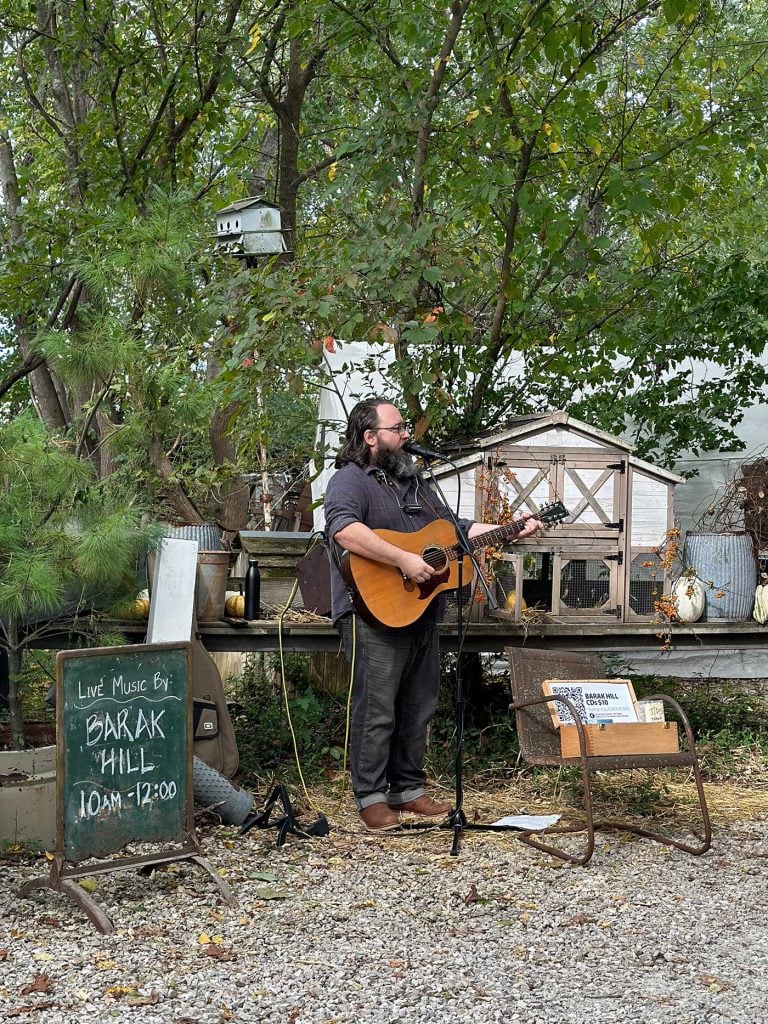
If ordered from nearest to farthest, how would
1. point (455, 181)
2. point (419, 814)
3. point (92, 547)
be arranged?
point (92, 547)
point (419, 814)
point (455, 181)

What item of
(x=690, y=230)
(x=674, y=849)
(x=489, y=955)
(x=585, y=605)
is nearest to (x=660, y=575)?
(x=585, y=605)

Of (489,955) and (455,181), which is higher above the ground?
(455,181)

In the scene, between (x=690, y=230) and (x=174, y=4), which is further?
(x=690, y=230)

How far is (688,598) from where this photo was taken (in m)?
6.02

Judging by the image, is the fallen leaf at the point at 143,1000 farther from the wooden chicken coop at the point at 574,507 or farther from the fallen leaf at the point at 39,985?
the wooden chicken coop at the point at 574,507

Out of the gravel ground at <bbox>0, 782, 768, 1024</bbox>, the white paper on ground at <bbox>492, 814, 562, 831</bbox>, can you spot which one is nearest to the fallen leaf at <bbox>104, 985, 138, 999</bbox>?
the gravel ground at <bbox>0, 782, 768, 1024</bbox>

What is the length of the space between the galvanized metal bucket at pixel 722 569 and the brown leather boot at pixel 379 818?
2306 mm

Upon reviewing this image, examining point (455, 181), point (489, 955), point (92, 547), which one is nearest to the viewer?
point (489, 955)

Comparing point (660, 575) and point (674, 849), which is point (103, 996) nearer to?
point (674, 849)

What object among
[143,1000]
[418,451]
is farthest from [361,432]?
[143,1000]

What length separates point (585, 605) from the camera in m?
5.95

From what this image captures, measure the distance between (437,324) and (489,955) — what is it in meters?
3.32

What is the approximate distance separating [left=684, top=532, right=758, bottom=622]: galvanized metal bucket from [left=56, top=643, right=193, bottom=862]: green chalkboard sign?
322cm

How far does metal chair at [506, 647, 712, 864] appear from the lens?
4.57 m
